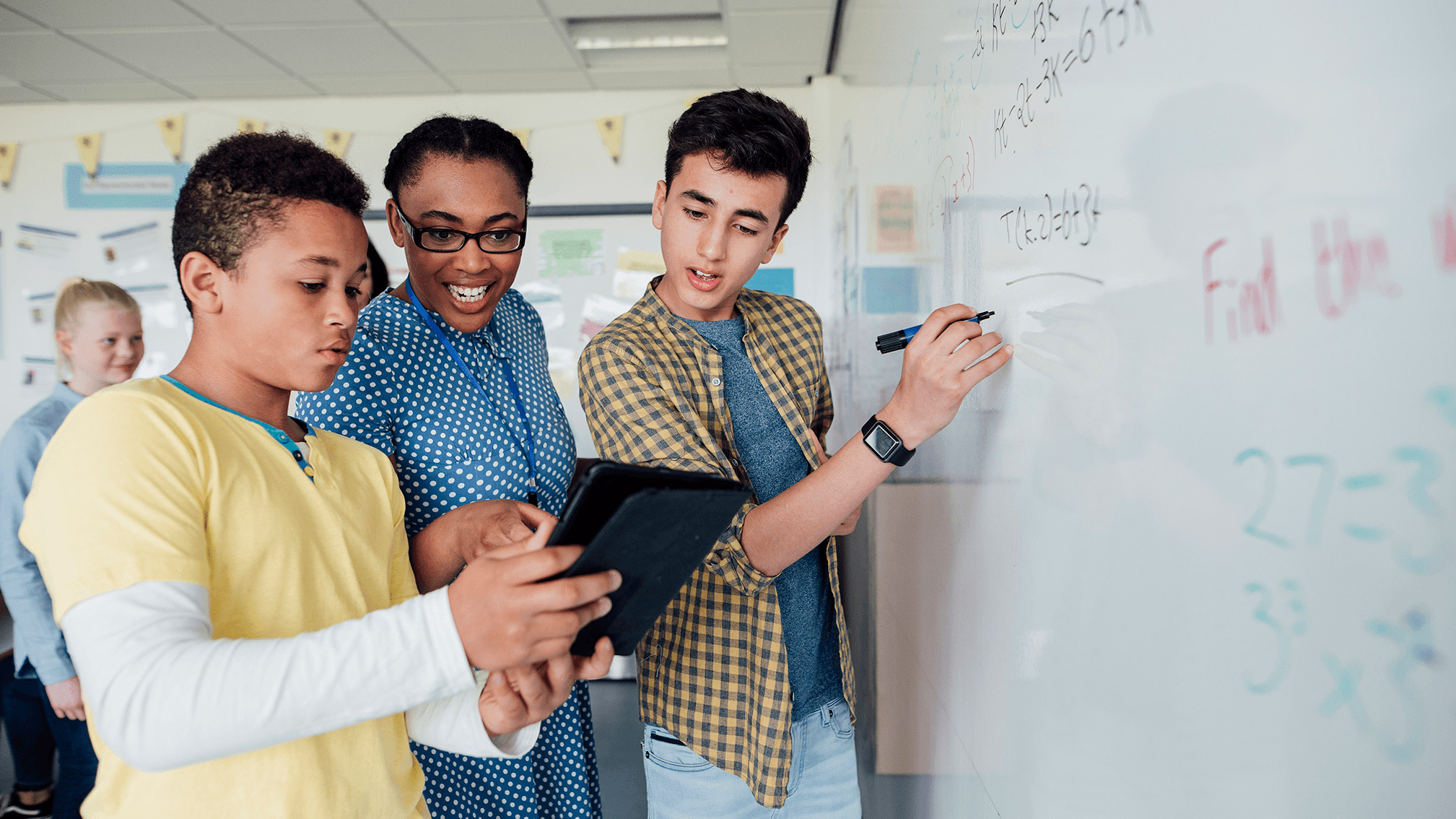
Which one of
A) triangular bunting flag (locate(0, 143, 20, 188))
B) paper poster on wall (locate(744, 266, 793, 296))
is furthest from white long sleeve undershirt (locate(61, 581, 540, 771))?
triangular bunting flag (locate(0, 143, 20, 188))

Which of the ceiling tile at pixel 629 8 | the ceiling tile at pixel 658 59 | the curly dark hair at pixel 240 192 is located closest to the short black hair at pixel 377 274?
the curly dark hair at pixel 240 192

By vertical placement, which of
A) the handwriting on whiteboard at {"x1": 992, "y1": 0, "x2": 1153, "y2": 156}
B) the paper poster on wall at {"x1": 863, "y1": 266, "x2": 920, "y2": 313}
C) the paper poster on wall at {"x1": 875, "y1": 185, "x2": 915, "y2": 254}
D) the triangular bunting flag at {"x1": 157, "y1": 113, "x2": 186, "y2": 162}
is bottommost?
the paper poster on wall at {"x1": 863, "y1": 266, "x2": 920, "y2": 313}

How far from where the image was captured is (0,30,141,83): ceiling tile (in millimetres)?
2887

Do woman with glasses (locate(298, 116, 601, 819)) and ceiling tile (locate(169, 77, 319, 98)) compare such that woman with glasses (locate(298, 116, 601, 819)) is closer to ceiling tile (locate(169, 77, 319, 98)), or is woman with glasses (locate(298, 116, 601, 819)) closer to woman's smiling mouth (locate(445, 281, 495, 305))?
woman's smiling mouth (locate(445, 281, 495, 305))

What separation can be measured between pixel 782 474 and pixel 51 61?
363cm

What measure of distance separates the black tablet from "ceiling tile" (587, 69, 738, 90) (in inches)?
119

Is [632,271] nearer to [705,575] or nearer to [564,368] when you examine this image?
[564,368]

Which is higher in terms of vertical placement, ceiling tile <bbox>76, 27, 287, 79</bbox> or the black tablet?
ceiling tile <bbox>76, 27, 287, 79</bbox>

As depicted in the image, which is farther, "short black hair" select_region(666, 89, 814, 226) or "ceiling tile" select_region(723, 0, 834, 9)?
"ceiling tile" select_region(723, 0, 834, 9)

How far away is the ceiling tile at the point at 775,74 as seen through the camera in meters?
3.23

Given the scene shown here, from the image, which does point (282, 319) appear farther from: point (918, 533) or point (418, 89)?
point (418, 89)

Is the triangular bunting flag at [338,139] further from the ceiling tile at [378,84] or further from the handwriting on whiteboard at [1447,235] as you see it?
the handwriting on whiteboard at [1447,235]

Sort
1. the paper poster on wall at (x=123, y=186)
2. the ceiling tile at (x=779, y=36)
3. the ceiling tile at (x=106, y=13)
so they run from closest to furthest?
the ceiling tile at (x=106, y=13) < the ceiling tile at (x=779, y=36) < the paper poster on wall at (x=123, y=186)

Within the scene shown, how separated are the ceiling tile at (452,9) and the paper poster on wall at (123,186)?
5.15 feet
